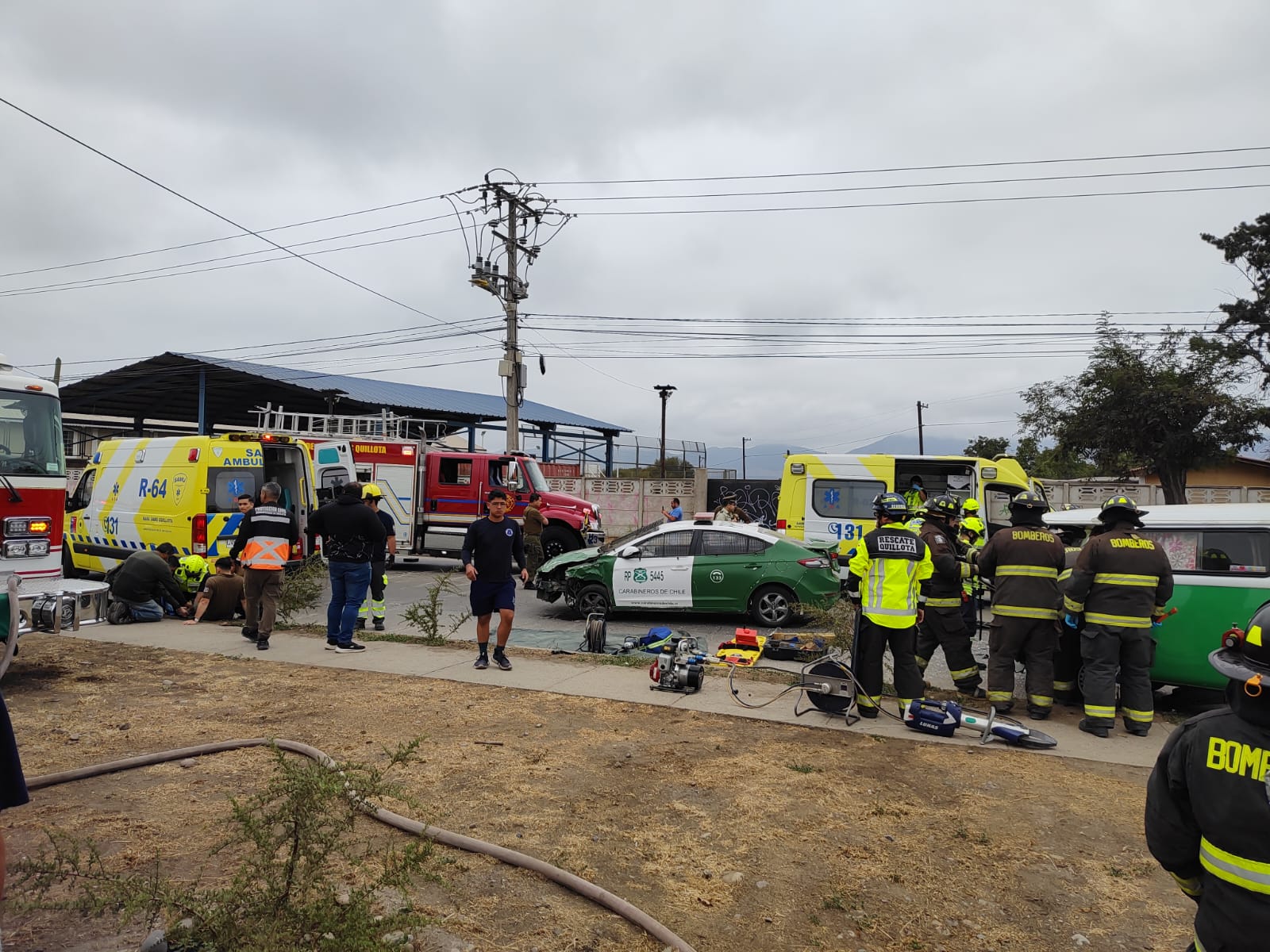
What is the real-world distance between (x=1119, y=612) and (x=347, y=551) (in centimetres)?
708

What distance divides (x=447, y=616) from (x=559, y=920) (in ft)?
28.0

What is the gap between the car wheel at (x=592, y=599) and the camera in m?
11.2

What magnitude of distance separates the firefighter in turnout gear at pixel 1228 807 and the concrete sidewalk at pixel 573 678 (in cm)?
374

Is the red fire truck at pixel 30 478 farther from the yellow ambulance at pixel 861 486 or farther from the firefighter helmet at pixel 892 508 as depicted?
the yellow ambulance at pixel 861 486

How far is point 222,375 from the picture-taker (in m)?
27.1

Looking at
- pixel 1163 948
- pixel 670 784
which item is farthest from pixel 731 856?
pixel 1163 948

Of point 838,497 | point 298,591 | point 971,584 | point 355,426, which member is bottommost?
point 298,591

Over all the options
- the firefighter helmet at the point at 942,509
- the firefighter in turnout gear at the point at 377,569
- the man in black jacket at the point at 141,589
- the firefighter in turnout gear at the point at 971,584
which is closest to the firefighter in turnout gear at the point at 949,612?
the firefighter in turnout gear at the point at 971,584

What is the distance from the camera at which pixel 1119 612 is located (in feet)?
19.5

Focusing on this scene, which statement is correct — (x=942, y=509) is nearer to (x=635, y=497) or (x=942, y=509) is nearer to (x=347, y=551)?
(x=347, y=551)

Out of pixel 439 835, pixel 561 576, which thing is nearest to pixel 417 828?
pixel 439 835

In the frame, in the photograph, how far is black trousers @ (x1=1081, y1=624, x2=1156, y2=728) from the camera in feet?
19.6

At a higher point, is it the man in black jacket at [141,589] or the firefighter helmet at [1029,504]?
the firefighter helmet at [1029,504]

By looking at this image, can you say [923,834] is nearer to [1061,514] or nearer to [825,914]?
[825,914]
